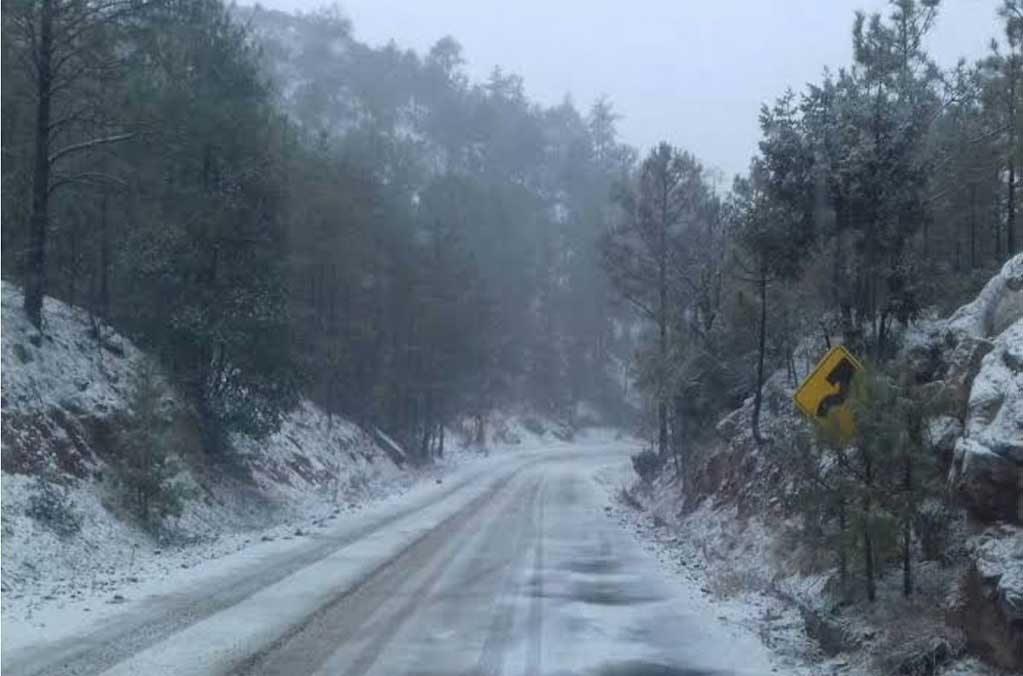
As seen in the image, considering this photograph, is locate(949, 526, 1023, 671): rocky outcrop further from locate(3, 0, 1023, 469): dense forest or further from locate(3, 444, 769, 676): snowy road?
locate(3, 0, 1023, 469): dense forest

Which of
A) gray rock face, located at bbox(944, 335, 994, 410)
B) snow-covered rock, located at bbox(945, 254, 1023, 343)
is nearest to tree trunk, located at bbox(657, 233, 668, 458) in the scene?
snow-covered rock, located at bbox(945, 254, 1023, 343)

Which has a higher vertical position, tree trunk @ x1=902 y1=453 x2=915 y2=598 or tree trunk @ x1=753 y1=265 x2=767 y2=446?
tree trunk @ x1=753 y1=265 x2=767 y2=446

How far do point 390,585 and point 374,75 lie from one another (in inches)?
5176

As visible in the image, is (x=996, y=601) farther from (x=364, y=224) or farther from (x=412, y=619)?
(x=364, y=224)

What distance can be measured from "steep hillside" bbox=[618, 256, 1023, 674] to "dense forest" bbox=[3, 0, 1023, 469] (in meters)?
3.67

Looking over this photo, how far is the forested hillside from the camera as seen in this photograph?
28312 mm

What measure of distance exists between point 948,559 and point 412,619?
5.63 metres

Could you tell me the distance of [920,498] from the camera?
13.2m

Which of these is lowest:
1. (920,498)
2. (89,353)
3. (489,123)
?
(920,498)

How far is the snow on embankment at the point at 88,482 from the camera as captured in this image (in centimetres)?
1941

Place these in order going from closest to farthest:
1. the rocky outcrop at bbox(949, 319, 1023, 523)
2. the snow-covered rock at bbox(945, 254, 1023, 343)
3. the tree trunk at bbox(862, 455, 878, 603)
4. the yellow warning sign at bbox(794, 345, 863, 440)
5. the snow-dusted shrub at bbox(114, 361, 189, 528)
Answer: the rocky outcrop at bbox(949, 319, 1023, 523), the tree trunk at bbox(862, 455, 878, 603), the yellow warning sign at bbox(794, 345, 863, 440), the snow-covered rock at bbox(945, 254, 1023, 343), the snow-dusted shrub at bbox(114, 361, 189, 528)

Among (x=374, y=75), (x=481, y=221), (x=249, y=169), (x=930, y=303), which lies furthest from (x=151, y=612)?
(x=374, y=75)

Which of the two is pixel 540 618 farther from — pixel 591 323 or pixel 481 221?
pixel 591 323

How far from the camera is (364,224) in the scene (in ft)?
172
